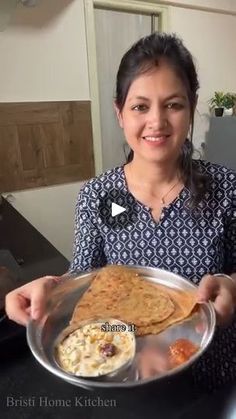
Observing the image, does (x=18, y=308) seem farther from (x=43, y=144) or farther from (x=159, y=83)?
(x=43, y=144)

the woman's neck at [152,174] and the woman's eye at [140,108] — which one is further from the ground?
the woman's eye at [140,108]

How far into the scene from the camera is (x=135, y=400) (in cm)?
60

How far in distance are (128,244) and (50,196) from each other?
1.72 metres

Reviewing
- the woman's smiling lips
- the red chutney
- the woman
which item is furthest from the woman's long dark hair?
the red chutney

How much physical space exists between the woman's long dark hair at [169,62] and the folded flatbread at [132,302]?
0.26 meters

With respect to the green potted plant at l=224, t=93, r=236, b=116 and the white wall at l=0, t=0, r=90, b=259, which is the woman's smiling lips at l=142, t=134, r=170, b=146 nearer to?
the white wall at l=0, t=0, r=90, b=259

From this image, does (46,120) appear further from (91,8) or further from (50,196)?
(91,8)

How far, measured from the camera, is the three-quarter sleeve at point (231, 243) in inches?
35.9

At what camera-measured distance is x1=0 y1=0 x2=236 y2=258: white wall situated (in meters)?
2.16

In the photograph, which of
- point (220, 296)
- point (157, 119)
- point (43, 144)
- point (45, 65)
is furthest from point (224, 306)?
point (45, 65)

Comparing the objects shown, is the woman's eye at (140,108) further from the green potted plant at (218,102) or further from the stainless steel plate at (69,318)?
the green potted plant at (218,102)

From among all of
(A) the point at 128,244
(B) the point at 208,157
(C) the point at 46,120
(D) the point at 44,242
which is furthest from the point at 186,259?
(B) the point at 208,157

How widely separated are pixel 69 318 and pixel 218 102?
3.06 metres
